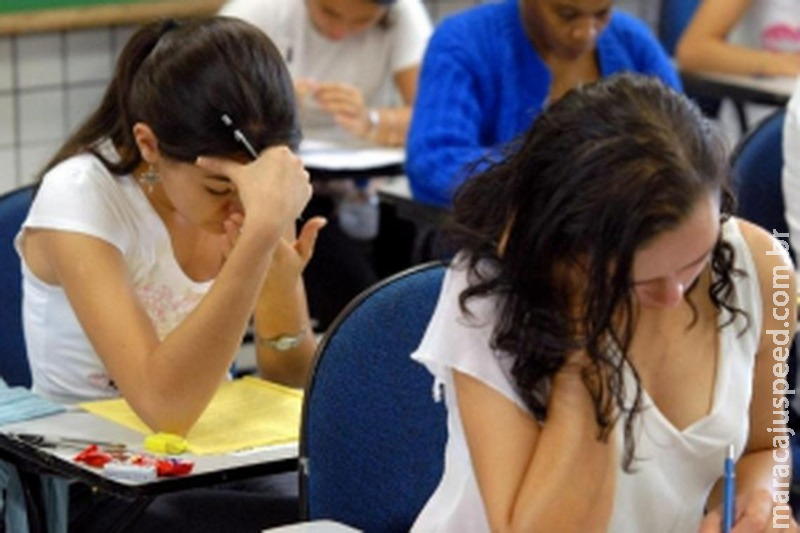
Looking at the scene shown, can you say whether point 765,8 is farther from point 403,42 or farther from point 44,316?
point 44,316

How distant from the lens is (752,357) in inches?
81.6

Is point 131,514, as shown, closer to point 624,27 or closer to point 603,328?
point 603,328

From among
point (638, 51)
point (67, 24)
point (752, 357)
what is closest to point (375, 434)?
point (752, 357)

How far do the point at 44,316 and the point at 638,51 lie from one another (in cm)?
170

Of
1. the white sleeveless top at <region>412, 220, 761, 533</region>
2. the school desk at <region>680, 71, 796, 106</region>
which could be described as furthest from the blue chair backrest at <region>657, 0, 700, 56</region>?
the white sleeveless top at <region>412, 220, 761, 533</region>

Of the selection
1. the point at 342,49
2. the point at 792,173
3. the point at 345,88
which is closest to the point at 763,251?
the point at 792,173

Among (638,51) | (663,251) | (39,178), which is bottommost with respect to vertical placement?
(638,51)

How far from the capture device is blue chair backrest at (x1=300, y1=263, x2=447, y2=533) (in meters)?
2.28

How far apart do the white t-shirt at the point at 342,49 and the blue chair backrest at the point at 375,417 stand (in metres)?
2.06

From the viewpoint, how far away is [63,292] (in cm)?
265

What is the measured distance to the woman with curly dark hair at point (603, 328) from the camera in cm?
184

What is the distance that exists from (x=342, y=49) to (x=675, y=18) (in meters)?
1.40

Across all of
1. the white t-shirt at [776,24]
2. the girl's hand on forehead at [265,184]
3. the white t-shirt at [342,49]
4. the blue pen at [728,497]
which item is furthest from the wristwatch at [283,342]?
the white t-shirt at [776,24]

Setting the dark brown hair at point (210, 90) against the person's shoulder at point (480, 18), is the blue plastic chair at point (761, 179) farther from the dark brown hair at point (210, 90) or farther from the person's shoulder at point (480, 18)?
the dark brown hair at point (210, 90)
